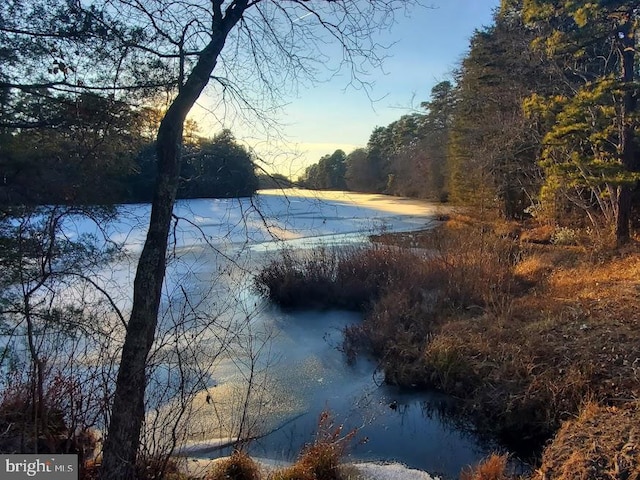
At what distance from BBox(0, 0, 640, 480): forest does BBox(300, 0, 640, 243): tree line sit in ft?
0.32

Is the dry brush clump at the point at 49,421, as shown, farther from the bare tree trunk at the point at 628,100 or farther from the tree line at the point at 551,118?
the bare tree trunk at the point at 628,100

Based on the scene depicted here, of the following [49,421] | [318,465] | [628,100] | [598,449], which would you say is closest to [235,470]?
[318,465]

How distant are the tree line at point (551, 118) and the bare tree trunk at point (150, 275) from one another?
927mm

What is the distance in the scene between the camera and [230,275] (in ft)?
17.2

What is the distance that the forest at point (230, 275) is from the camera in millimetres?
2869

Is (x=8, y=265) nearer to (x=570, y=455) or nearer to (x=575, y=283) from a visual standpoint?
(x=570, y=455)

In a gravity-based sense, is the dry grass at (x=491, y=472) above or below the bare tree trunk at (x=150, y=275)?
below

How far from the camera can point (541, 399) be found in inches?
197

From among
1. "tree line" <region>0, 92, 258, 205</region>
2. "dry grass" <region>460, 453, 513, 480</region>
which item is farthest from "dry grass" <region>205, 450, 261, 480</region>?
"tree line" <region>0, 92, 258, 205</region>

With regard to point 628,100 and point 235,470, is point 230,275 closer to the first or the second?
point 235,470

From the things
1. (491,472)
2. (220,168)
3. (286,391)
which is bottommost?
(286,391)

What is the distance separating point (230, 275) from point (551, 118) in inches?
389

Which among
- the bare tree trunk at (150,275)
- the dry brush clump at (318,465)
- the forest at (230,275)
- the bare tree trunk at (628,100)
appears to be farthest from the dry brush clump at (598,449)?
the bare tree trunk at (628,100)

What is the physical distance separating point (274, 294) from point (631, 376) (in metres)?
7.33
